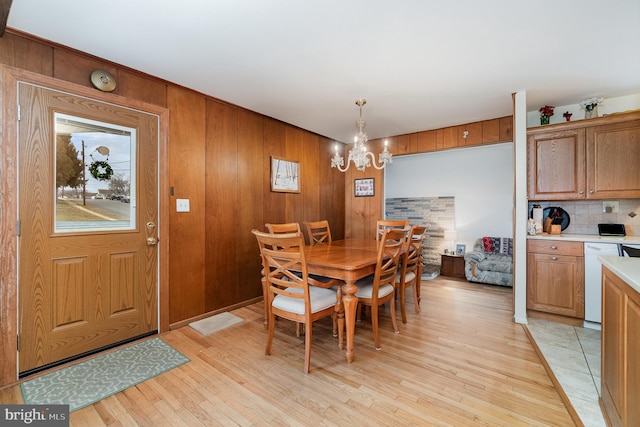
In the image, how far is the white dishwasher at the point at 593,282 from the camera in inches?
104

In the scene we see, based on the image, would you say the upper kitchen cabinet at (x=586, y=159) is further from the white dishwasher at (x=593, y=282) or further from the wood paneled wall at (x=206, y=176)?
the wood paneled wall at (x=206, y=176)

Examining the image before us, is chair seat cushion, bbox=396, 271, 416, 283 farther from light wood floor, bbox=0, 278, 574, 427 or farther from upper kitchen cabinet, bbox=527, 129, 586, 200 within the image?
upper kitchen cabinet, bbox=527, 129, 586, 200

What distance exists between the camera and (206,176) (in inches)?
117

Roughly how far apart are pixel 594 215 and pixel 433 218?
2.91 metres

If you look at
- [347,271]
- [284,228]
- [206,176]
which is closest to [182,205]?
[206,176]

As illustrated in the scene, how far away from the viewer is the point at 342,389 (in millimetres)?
1792

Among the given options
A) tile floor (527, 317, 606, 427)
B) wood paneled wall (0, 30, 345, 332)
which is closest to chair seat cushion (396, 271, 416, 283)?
tile floor (527, 317, 606, 427)

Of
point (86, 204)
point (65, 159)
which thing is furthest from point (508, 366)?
point (65, 159)

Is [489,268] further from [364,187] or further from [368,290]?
[368,290]

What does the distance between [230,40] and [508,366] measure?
124 inches

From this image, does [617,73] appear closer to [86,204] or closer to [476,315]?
[476,315]

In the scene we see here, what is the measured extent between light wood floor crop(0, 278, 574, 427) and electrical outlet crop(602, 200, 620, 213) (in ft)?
5.86

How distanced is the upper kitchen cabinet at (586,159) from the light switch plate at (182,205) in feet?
12.5

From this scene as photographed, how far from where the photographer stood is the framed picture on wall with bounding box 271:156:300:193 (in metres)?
3.76
